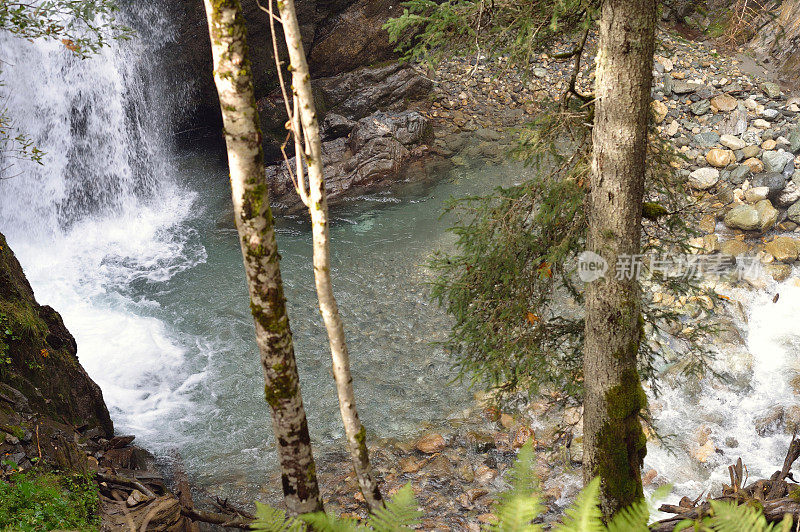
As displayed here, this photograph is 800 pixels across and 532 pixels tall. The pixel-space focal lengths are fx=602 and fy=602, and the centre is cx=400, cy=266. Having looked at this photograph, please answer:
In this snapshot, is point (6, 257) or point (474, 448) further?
point (474, 448)

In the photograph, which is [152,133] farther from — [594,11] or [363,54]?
[594,11]

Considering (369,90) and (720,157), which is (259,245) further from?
(369,90)

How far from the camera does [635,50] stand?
13.2 ft

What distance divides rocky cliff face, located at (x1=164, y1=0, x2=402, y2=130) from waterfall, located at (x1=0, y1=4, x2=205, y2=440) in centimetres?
Result: 46

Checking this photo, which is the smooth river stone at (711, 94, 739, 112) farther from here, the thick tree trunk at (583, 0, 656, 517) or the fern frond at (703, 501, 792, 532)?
the fern frond at (703, 501, 792, 532)

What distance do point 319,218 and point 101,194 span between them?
1171 centimetres

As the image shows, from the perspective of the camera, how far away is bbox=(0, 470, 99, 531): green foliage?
3.83 meters

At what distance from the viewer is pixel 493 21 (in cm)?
482

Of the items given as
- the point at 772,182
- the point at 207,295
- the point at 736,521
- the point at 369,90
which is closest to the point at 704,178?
the point at 772,182

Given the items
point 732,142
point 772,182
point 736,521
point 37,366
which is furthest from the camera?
point 732,142

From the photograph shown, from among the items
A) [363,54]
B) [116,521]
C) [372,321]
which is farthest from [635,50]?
[363,54]

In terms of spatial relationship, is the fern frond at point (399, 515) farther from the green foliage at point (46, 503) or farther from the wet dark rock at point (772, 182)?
the wet dark rock at point (772, 182)

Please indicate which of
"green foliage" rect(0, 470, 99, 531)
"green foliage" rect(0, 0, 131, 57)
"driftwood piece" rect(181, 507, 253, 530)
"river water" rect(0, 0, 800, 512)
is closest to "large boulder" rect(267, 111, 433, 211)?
"river water" rect(0, 0, 800, 512)

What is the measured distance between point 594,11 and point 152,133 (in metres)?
12.6
